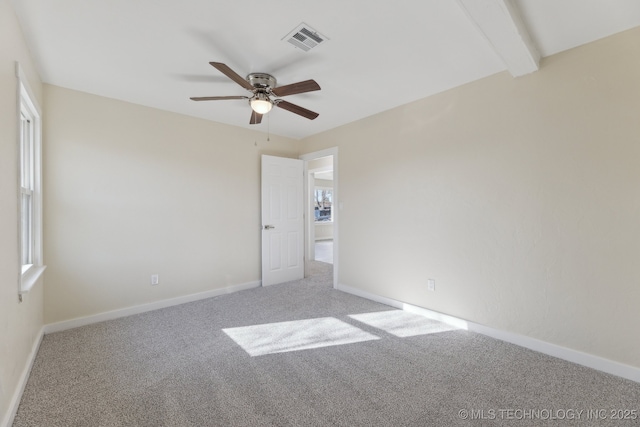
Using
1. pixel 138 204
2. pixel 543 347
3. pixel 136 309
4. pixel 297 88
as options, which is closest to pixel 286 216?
pixel 138 204

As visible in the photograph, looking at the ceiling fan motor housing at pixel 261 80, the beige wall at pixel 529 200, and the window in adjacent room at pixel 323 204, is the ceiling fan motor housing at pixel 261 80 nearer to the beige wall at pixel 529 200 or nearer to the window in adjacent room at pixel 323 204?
the beige wall at pixel 529 200

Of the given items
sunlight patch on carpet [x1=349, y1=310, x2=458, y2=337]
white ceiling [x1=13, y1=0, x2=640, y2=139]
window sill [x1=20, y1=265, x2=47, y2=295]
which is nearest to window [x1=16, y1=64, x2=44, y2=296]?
window sill [x1=20, y1=265, x2=47, y2=295]

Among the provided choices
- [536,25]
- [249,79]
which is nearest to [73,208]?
[249,79]

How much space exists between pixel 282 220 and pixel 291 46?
288 cm

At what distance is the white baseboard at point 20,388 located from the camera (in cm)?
→ 152

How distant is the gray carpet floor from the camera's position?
1.62m

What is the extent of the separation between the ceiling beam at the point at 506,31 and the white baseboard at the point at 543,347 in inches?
91.6

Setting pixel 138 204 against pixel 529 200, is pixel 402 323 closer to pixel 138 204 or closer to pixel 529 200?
Answer: pixel 529 200

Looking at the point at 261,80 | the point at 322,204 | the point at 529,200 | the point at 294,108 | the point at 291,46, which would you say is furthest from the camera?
the point at 322,204

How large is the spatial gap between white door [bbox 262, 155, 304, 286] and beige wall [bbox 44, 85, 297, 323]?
20 cm

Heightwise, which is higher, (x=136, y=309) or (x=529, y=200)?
(x=529, y=200)

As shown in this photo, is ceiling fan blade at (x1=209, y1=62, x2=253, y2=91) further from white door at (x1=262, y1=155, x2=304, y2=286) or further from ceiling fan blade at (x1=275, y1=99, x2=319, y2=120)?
white door at (x1=262, y1=155, x2=304, y2=286)

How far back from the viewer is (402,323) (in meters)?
2.94

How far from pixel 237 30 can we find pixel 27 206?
2458 millimetres
